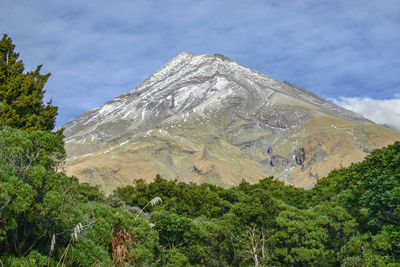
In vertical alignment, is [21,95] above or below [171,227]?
above

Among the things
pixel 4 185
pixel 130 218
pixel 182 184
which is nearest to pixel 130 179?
pixel 182 184

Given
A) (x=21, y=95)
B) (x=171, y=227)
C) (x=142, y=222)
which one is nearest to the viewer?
(x=142, y=222)

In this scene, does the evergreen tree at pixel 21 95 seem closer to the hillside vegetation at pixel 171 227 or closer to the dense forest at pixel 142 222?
the dense forest at pixel 142 222

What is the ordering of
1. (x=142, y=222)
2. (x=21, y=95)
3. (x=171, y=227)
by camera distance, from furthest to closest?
(x=21, y=95)
(x=171, y=227)
(x=142, y=222)

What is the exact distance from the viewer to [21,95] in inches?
856

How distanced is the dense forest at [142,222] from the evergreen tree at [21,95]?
0.19 ft

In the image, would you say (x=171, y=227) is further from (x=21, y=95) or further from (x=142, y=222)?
(x=21, y=95)

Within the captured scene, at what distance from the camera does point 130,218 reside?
18516 millimetres

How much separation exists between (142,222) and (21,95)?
9.86m

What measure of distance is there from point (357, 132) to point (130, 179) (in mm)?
110582

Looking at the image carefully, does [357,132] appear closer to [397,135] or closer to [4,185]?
[397,135]

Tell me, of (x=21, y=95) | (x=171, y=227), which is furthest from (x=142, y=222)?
(x=21, y=95)

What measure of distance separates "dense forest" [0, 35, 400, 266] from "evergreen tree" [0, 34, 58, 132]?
0.19 ft

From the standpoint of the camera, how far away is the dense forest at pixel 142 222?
34.2 ft
